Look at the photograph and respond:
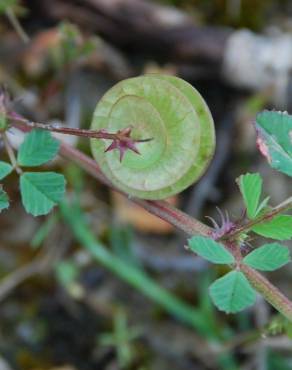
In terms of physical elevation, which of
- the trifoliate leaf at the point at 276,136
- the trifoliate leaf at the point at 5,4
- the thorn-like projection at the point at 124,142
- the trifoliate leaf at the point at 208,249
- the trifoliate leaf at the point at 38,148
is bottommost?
the trifoliate leaf at the point at 208,249

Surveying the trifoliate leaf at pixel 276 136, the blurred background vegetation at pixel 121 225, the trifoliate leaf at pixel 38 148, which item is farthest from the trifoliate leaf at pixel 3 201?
the blurred background vegetation at pixel 121 225

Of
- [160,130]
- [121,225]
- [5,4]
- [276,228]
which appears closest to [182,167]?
[160,130]

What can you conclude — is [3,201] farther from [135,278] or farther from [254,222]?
[135,278]

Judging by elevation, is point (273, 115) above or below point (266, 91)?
below

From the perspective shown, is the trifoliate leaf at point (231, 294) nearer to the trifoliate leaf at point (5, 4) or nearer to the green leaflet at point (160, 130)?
the green leaflet at point (160, 130)

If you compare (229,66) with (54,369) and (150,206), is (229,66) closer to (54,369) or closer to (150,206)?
(54,369)

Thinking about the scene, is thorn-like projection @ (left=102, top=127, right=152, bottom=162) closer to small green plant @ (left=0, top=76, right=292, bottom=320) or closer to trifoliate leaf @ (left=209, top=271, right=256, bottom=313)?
small green plant @ (left=0, top=76, right=292, bottom=320)

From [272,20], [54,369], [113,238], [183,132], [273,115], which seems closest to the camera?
[183,132]

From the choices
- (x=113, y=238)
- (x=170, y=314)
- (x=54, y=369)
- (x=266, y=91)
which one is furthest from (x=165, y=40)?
(x=54, y=369)
